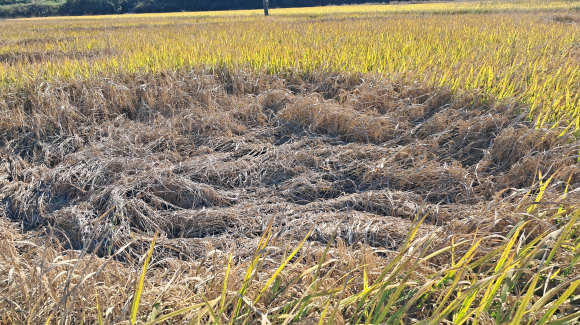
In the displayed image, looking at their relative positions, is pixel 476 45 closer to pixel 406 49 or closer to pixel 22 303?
pixel 406 49

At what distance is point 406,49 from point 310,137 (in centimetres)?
256

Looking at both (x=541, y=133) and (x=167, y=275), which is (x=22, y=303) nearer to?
(x=167, y=275)

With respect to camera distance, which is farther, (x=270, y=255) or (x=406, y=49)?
(x=406, y=49)

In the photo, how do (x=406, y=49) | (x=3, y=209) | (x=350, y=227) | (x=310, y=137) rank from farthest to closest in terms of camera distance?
(x=406, y=49), (x=310, y=137), (x=3, y=209), (x=350, y=227)

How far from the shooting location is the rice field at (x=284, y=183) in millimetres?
1145

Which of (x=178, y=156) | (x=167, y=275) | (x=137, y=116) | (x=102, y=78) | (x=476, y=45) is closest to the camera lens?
(x=167, y=275)

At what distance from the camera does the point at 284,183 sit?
2.29 meters

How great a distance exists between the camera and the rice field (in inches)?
45.1

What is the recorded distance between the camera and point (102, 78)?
3467mm

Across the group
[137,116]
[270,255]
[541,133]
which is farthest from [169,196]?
[541,133]

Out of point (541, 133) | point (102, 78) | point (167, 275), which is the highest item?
point (102, 78)

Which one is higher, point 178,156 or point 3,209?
point 178,156

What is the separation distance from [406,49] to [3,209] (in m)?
4.52

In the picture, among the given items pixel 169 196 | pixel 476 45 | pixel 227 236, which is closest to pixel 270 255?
pixel 227 236
